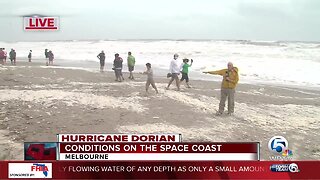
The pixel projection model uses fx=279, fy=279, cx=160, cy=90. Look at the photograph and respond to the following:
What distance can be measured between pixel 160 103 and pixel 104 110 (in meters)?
1.81

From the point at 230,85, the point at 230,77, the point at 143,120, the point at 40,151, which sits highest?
the point at 230,77

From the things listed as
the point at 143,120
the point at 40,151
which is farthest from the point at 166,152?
A: the point at 143,120

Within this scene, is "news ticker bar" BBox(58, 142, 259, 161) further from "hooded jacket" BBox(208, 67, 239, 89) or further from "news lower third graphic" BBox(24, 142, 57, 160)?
"hooded jacket" BBox(208, 67, 239, 89)

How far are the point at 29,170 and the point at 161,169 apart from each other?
A: 4.31ft

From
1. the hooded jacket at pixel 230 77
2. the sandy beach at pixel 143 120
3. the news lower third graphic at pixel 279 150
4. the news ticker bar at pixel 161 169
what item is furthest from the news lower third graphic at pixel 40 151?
the hooded jacket at pixel 230 77

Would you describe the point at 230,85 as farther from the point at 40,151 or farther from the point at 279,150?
the point at 40,151

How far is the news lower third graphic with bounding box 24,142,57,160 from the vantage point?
284 cm

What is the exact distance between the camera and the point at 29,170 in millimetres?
2764

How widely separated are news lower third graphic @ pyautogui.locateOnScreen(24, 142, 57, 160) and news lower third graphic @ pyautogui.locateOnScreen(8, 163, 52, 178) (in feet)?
0.28

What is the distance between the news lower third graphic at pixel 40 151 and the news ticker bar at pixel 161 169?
7 cm

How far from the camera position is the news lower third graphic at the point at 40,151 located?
2.84 metres

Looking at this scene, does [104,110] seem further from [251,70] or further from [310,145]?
[251,70]

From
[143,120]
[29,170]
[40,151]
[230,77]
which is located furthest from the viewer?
[230,77]

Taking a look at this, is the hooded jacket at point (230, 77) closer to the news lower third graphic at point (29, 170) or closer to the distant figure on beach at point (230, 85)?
the distant figure on beach at point (230, 85)
